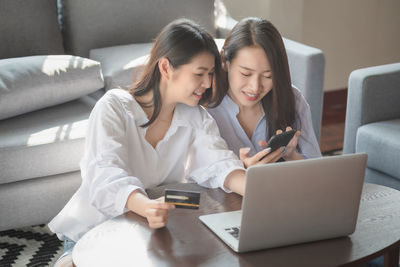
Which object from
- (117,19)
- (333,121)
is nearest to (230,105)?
(117,19)

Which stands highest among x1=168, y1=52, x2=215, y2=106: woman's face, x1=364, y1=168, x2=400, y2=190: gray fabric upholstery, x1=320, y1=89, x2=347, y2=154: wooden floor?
x1=168, y1=52, x2=215, y2=106: woman's face

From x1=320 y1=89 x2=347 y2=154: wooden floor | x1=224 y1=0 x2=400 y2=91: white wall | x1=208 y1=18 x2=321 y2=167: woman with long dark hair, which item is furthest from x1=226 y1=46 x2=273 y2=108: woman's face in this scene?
x1=224 y1=0 x2=400 y2=91: white wall

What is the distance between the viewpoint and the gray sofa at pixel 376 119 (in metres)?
2.38

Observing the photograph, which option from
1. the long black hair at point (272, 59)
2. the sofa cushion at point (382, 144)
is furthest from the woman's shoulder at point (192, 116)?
the sofa cushion at point (382, 144)

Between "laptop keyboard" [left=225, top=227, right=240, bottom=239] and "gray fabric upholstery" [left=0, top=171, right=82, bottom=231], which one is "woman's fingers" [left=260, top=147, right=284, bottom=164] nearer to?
"laptop keyboard" [left=225, top=227, right=240, bottom=239]

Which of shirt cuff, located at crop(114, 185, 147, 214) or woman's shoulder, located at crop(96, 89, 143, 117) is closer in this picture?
shirt cuff, located at crop(114, 185, 147, 214)

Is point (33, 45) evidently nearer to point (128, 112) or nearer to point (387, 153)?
point (128, 112)

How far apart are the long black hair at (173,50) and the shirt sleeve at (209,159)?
155mm

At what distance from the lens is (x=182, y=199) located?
1.36m

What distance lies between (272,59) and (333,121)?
204 centimetres

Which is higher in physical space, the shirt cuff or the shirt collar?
the shirt collar

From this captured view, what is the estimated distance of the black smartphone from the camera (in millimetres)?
1582

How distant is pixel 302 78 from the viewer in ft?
8.62

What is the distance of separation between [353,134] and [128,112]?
1260 mm
